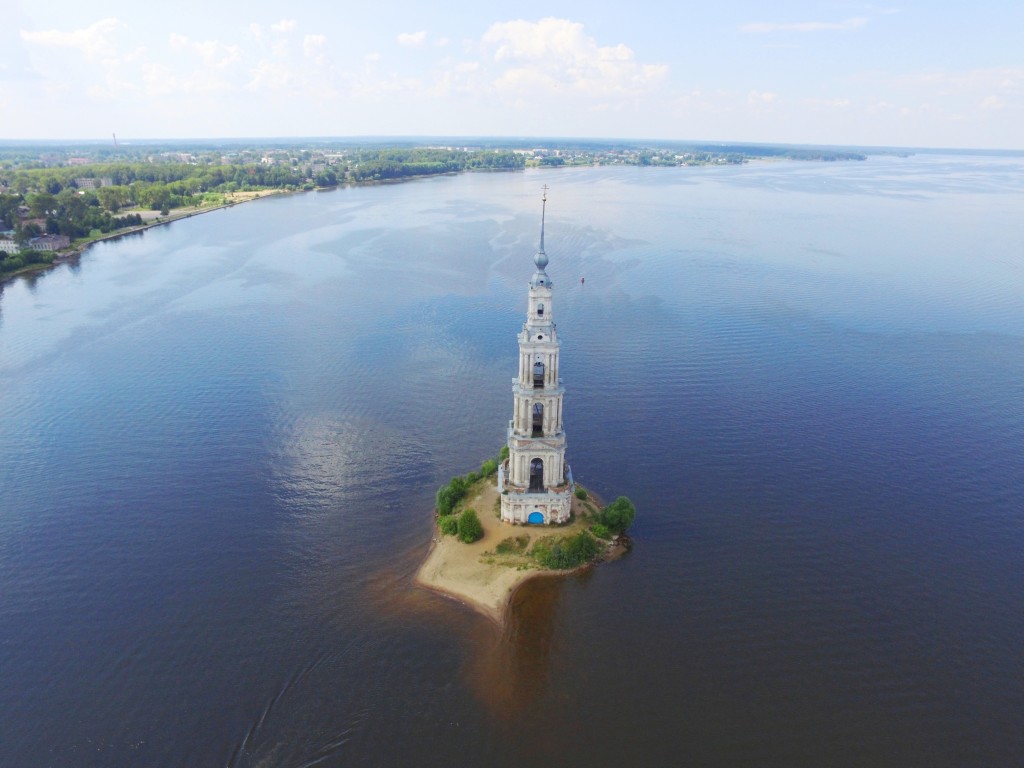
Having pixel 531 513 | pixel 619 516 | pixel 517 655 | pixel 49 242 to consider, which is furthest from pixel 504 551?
pixel 49 242

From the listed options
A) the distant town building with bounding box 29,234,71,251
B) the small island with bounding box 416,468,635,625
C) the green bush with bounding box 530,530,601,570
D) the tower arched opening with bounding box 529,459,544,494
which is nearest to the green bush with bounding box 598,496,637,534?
the small island with bounding box 416,468,635,625

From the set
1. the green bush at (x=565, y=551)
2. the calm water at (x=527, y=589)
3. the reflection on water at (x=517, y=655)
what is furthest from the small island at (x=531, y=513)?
the calm water at (x=527, y=589)

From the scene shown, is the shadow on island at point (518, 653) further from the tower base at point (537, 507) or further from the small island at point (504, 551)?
the tower base at point (537, 507)

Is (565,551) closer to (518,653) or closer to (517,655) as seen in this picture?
(518,653)

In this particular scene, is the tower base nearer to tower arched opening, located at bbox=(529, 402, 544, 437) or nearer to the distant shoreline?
tower arched opening, located at bbox=(529, 402, 544, 437)

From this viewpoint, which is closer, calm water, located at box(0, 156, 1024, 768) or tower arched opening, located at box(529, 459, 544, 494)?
calm water, located at box(0, 156, 1024, 768)

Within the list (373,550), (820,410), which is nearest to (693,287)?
(820,410)
